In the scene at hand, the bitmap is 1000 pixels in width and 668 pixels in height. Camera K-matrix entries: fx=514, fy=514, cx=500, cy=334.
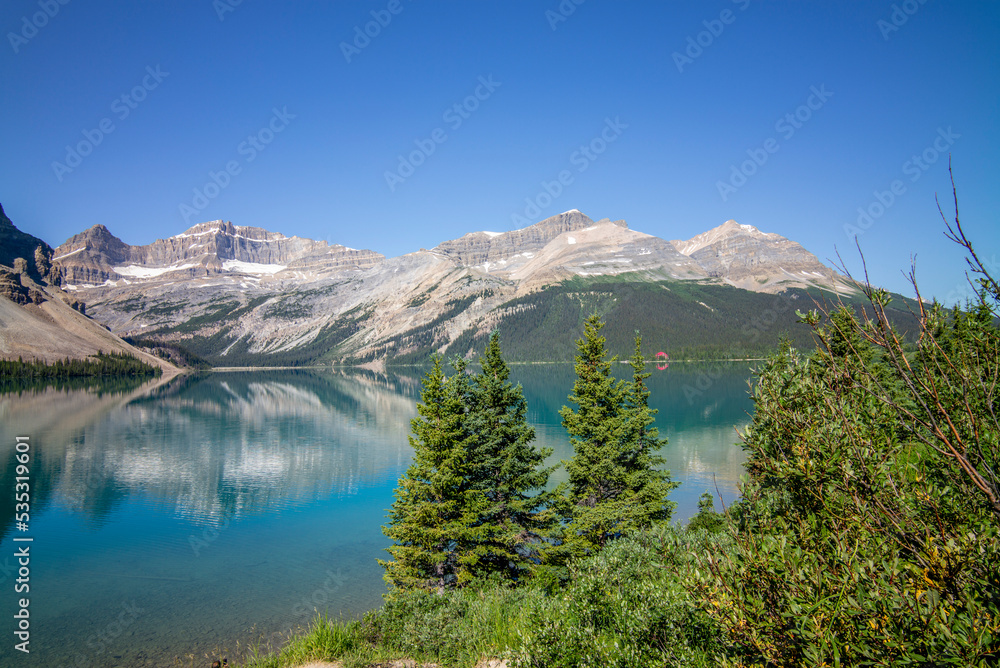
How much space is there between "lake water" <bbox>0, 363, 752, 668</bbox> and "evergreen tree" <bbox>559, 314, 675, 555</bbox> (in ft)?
39.4

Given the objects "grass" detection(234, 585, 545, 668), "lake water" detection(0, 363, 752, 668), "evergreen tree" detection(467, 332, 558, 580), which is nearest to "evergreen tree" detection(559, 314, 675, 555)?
"evergreen tree" detection(467, 332, 558, 580)

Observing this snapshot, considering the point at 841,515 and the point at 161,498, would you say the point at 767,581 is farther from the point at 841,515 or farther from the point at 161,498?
the point at 161,498

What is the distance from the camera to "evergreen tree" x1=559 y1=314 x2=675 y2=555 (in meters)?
25.4

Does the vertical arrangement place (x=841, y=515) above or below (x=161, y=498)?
above

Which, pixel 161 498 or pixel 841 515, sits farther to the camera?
pixel 161 498

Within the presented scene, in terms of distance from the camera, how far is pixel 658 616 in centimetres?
1112

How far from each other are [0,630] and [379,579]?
17.5m

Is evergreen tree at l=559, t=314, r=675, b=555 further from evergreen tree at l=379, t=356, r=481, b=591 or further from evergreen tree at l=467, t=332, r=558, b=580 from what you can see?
evergreen tree at l=379, t=356, r=481, b=591

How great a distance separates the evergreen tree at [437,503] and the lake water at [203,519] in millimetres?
7137

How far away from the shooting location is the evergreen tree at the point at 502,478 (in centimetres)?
2294

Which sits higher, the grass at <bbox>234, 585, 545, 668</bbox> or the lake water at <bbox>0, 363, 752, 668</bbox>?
the grass at <bbox>234, 585, 545, 668</bbox>

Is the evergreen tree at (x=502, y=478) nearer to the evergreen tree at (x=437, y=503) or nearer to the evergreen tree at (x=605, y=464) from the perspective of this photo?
the evergreen tree at (x=437, y=503)

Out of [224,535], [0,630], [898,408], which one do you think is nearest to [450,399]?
[898,408]

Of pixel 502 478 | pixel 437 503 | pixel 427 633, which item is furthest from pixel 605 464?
pixel 427 633
